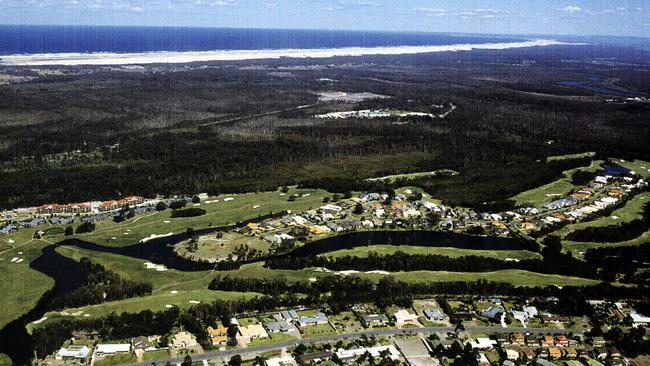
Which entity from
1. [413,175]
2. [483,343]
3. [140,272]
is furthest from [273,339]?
[413,175]

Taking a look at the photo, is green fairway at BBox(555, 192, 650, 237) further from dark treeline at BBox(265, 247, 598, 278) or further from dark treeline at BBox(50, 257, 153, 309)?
dark treeline at BBox(50, 257, 153, 309)

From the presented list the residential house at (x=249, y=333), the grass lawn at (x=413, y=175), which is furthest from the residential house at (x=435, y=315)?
the grass lawn at (x=413, y=175)

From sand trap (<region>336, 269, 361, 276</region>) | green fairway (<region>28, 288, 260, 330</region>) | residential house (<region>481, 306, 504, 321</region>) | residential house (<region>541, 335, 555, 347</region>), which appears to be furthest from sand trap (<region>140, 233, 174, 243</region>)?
residential house (<region>541, 335, 555, 347</region>)

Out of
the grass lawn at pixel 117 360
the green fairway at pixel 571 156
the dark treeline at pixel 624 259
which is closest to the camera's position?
the grass lawn at pixel 117 360

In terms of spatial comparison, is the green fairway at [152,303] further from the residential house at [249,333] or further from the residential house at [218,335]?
the residential house at [249,333]

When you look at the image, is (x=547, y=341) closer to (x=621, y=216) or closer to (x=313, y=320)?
(x=313, y=320)

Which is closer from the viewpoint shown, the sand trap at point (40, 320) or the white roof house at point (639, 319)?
the sand trap at point (40, 320)

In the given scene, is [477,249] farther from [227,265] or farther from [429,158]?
[429,158]
